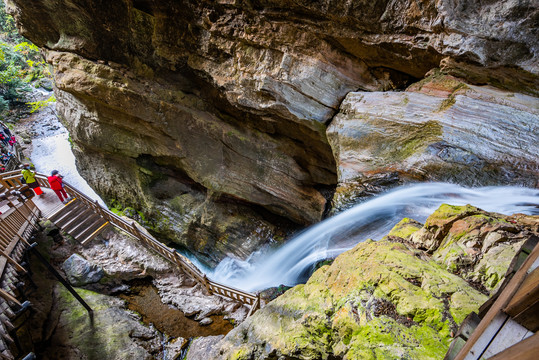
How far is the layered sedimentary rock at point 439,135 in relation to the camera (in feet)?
17.2

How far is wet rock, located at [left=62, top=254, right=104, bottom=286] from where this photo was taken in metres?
7.49

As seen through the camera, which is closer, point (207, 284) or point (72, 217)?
point (207, 284)

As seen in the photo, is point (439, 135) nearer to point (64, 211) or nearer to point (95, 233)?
point (95, 233)

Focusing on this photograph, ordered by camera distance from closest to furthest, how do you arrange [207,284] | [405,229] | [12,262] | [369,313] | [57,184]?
[369,313] → [405,229] → [12,262] → [207,284] → [57,184]

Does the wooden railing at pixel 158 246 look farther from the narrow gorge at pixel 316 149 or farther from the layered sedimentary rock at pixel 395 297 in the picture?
the layered sedimentary rock at pixel 395 297

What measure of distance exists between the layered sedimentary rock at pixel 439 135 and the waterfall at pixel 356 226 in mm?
323

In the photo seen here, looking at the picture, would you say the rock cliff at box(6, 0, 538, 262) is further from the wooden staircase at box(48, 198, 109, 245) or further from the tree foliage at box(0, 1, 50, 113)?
the tree foliage at box(0, 1, 50, 113)

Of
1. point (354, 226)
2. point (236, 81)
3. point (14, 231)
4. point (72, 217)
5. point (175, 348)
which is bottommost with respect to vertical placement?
point (175, 348)

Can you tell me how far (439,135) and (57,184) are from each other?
12443mm

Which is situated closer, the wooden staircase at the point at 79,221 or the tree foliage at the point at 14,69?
the wooden staircase at the point at 79,221

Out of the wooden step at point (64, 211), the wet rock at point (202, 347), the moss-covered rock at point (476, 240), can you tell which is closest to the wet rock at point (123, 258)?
the wooden step at point (64, 211)

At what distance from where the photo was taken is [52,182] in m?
8.74

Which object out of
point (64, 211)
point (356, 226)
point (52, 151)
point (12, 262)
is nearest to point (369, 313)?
point (356, 226)

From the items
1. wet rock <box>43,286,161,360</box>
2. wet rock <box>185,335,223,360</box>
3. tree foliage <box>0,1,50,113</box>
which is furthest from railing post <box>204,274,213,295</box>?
tree foliage <box>0,1,50,113</box>
